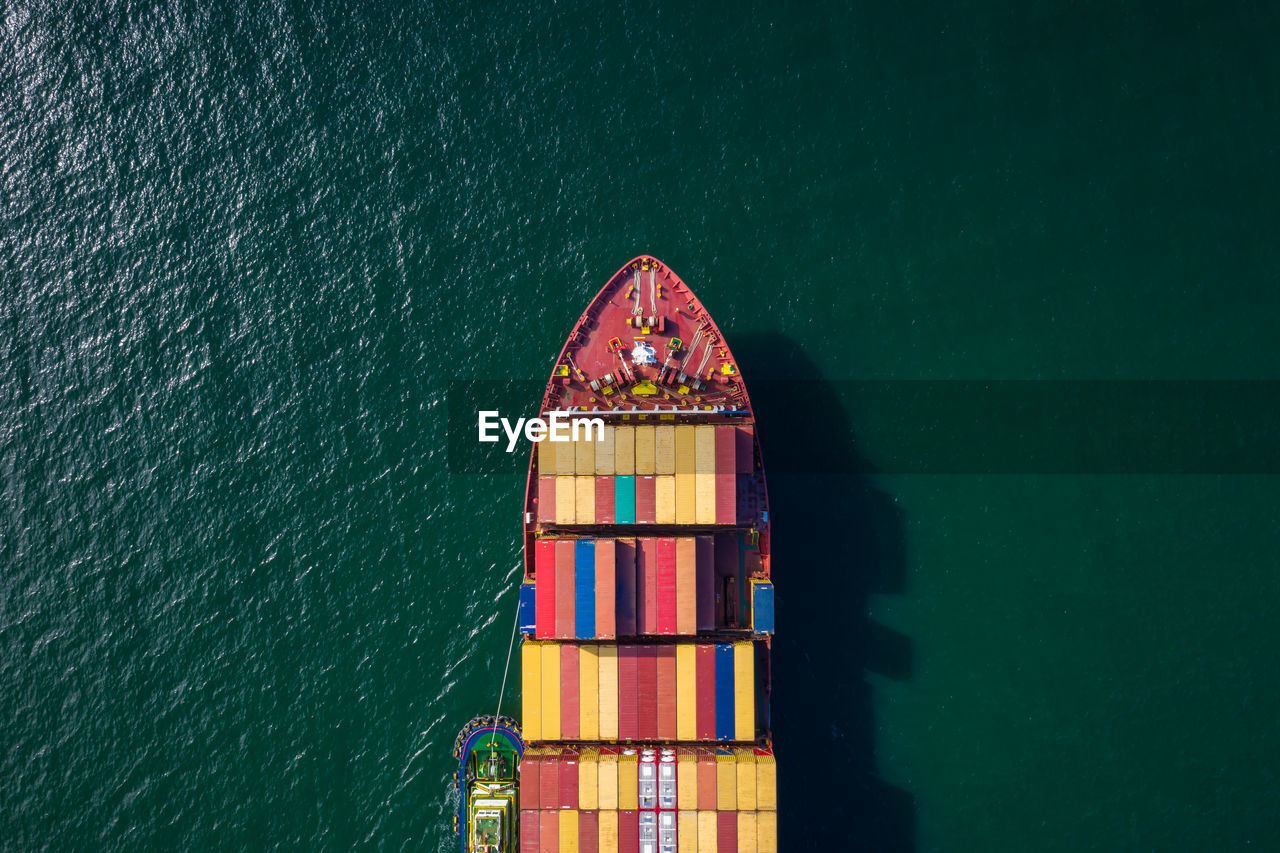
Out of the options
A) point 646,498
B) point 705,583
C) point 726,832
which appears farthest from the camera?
point 705,583

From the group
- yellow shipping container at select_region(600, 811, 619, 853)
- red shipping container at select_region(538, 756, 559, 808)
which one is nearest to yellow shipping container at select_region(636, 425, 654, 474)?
red shipping container at select_region(538, 756, 559, 808)

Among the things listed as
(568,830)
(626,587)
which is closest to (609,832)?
(568,830)

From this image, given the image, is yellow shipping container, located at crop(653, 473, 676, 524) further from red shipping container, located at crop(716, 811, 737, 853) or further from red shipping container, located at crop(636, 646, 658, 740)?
red shipping container, located at crop(716, 811, 737, 853)

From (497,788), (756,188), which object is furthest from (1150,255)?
(497,788)

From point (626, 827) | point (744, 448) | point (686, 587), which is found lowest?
point (626, 827)

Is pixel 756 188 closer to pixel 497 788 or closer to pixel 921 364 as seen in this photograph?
pixel 921 364

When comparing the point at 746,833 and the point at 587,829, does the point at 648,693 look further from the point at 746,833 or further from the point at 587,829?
the point at 746,833

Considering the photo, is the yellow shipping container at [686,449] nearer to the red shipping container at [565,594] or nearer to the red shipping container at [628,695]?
the red shipping container at [565,594]
